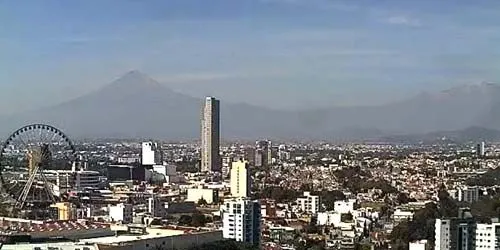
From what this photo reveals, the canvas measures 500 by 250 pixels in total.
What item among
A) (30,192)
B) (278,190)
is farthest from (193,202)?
(30,192)

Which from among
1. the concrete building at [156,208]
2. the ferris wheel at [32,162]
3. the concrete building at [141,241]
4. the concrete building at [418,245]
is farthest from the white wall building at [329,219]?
the concrete building at [141,241]

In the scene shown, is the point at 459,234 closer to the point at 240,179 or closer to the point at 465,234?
the point at 465,234

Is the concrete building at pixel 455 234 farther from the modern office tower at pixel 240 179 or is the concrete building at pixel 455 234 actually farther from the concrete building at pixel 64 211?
the modern office tower at pixel 240 179

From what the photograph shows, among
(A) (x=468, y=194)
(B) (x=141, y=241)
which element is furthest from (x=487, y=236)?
(A) (x=468, y=194)

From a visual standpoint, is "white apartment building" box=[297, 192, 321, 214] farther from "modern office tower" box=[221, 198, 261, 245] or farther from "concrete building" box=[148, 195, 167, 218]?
"modern office tower" box=[221, 198, 261, 245]

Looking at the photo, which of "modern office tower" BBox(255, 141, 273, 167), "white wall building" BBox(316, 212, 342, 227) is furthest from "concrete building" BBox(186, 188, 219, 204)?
"modern office tower" BBox(255, 141, 273, 167)

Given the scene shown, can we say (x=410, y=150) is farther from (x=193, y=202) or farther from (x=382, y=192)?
(x=193, y=202)
